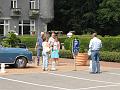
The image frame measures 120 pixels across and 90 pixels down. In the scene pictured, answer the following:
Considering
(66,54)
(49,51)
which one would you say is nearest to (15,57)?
(49,51)

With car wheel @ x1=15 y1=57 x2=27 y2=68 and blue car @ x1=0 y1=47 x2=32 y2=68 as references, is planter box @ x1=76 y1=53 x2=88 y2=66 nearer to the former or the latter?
blue car @ x1=0 y1=47 x2=32 y2=68

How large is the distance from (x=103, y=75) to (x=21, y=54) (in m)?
4.96

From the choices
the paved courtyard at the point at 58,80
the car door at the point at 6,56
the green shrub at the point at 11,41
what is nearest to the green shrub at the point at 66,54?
the green shrub at the point at 11,41

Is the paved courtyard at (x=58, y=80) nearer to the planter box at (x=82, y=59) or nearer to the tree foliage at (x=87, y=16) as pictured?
the planter box at (x=82, y=59)

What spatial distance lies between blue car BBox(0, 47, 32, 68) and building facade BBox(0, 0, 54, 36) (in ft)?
135

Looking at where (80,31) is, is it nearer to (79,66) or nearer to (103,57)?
(103,57)

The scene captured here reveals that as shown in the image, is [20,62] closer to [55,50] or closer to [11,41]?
[55,50]

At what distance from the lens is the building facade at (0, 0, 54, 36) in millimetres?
65875

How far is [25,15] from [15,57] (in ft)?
143

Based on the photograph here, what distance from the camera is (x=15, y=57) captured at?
2430 cm

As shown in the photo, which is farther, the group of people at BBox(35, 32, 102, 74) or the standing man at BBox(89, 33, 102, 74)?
the group of people at BBox(35, 32, 102, 74)

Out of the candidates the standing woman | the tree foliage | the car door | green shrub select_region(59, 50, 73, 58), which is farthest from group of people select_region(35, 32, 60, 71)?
the tree foliage

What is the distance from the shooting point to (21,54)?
24484 mm

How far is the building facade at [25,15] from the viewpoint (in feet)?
216
